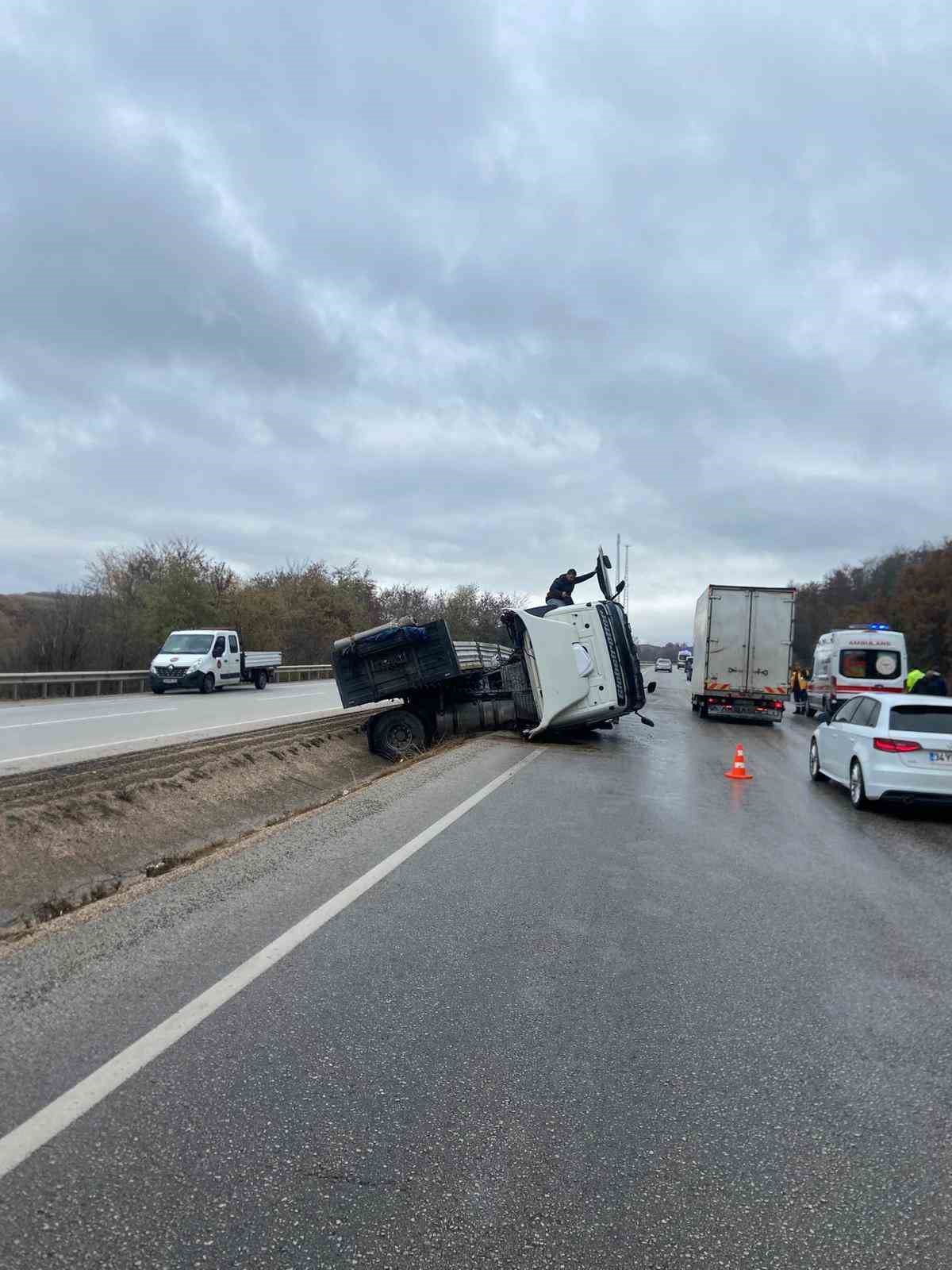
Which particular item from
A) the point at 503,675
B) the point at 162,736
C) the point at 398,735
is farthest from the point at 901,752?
the point at 162,736

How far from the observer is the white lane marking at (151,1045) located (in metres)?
3.26

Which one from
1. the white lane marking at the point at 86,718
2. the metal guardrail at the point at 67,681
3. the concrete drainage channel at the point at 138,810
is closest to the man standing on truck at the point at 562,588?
the concrete drainage channel at the point at 138,810

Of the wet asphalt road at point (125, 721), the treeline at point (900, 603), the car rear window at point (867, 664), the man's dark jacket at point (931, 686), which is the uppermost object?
the treeline at point (900, 603)

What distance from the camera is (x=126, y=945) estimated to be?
17.5ft

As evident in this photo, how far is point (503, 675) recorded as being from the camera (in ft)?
60.7

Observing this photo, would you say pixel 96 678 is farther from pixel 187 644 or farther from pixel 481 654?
pixel 481 654

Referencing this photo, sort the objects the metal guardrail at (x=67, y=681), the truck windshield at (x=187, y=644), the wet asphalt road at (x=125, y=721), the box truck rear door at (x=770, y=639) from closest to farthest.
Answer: the wet asphalt road at (x=125, y=721), the box truck rear door at (x=770, y=639), the metal guardrail at (x=67, y=681), the truck windshield at (x=187, y=644)

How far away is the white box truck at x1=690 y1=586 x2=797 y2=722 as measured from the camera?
2623cm

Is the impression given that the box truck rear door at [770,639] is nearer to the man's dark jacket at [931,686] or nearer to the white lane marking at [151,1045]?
the man's dark jacket at [931,686]

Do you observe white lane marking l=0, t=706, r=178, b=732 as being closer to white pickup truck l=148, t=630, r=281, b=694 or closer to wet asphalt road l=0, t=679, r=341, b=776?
wet asphalt road l=0, t=679, r=341, b=776

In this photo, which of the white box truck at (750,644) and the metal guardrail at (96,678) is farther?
the white box truck at (750,644)

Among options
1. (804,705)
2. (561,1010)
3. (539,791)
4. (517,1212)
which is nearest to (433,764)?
(539,791)

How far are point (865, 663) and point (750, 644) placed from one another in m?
4.24

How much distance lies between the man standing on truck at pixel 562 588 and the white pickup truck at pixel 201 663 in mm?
17806
